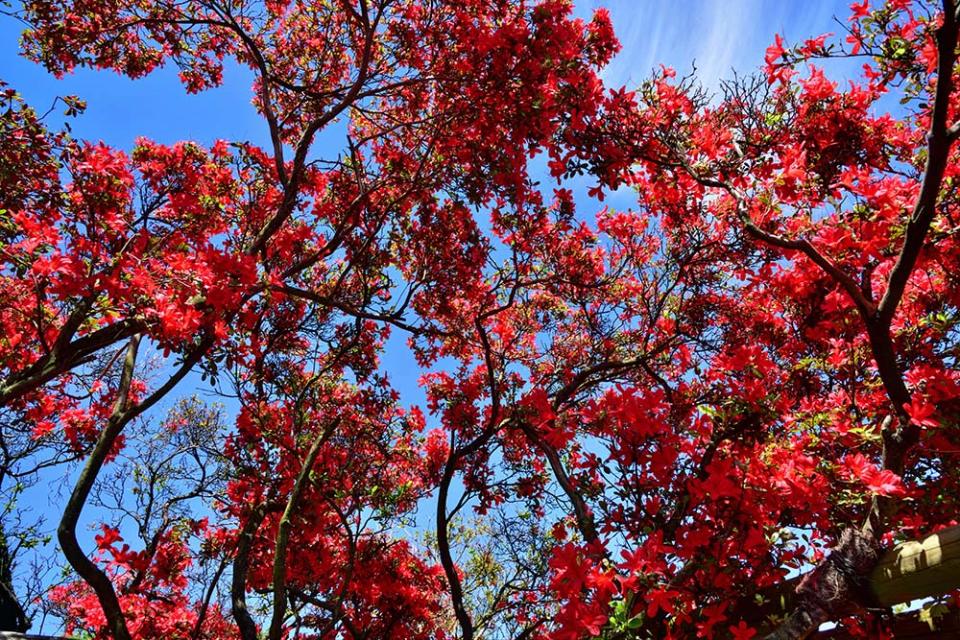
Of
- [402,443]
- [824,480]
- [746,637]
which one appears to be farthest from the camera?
[402,443]

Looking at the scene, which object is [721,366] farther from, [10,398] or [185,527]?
[185,527]

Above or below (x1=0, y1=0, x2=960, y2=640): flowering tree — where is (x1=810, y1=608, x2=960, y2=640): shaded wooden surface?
below

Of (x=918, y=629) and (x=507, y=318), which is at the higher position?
(x=507, y=318)

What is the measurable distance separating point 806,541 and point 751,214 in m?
2.71

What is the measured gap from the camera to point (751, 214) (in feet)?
13.3

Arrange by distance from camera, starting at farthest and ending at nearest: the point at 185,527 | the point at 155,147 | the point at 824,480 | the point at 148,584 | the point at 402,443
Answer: the point at 402,443 → the point at 185,527 → the point at 148,584 → the point at 155,147 → the point at 824,480

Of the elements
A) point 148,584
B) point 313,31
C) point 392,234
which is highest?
point 313,31

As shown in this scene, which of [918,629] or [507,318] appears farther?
[507,318]

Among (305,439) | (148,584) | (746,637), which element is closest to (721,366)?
(746,637)

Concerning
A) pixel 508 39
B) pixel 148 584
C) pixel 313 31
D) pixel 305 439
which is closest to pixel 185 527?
pixel 148 584

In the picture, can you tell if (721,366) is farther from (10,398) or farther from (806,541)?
(10,398)

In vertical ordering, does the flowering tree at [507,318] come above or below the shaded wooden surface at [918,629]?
above

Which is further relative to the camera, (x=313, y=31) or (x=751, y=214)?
(x=313, y=31)

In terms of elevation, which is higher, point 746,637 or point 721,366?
point 721,366
